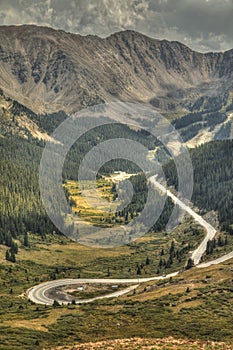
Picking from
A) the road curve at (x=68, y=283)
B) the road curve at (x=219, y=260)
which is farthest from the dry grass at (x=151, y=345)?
the road curve at (x=219, y=260)

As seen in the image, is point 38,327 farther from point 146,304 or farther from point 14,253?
point 14,253

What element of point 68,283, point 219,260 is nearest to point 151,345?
point 68,283

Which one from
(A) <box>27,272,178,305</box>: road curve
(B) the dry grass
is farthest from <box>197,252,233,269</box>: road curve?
(B) the dry grass

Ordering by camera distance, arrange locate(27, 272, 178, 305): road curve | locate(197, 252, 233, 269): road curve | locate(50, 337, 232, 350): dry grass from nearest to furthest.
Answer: locate(50, 337, 232, 350): dry grass → locate(27, 272, 178, 305): road curve → locate(197, 252, 233, 269): road curve

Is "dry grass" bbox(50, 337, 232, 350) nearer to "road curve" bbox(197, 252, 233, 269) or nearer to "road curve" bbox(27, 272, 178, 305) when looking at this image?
"road curve" bbox(27, 272, 178, 305)

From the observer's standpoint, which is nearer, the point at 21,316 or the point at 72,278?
the point at 21,316

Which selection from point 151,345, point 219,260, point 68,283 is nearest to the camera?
point 151,345

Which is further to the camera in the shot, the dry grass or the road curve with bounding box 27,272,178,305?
the road curve with bounding box 27,272,178,305

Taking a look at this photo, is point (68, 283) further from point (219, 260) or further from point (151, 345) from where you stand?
point (151, 345)

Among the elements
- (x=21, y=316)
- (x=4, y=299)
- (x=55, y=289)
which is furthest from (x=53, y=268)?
(x=21, y=316)

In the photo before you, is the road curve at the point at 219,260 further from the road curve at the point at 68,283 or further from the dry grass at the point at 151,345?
the dry grass at the point at 151,345

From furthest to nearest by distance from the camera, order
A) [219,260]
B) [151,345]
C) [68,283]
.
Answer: [219,260] < [68,283] < [151,345]
